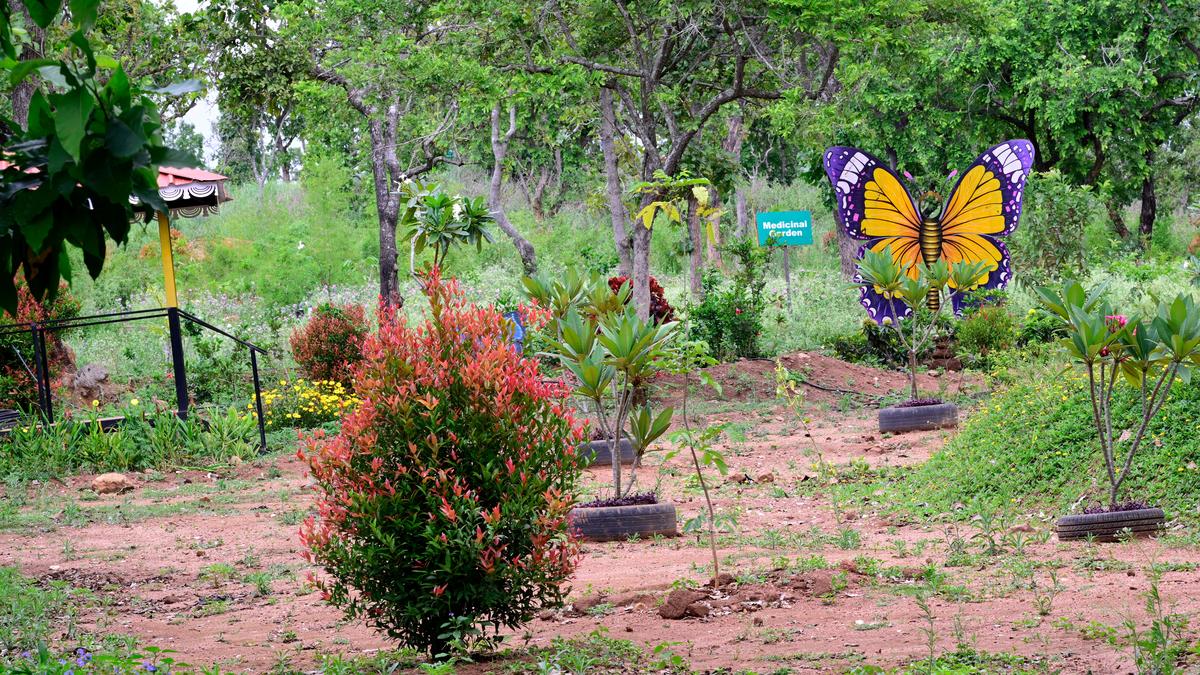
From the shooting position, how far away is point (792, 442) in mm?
12203

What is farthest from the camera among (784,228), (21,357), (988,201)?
(784,228)

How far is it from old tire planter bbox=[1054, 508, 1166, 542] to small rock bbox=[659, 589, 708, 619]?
8.42ft

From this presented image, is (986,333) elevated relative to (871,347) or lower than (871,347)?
elevated

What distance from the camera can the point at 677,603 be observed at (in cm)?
552

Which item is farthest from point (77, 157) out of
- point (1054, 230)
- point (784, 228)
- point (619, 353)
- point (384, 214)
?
point (1054, 230)

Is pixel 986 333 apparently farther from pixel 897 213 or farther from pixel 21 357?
pixel 21 357

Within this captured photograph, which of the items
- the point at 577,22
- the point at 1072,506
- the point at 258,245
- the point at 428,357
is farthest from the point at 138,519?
the point at 258,245

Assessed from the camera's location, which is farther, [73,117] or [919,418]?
[919,418]

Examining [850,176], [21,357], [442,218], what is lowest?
[21,357]

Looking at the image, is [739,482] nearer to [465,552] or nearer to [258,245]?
[465,552]

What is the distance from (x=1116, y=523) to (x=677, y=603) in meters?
2.87

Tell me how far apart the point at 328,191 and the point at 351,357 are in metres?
9.74

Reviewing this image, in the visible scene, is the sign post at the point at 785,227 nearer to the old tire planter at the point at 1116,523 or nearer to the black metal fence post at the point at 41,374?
the black metal fence post at the point at 41,374

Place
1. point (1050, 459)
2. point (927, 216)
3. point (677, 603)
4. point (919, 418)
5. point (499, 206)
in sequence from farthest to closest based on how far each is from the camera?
point (499, 206), point (927, 216), point (919, 418), point (1050, 459), point (677, 603)
